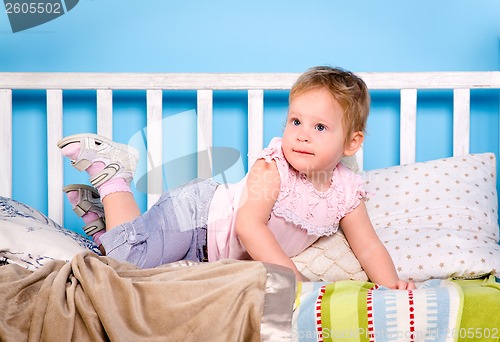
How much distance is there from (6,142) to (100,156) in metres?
0.40

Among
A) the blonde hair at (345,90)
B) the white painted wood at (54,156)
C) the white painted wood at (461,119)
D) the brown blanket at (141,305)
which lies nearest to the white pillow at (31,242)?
the brown blanket at (141,305)

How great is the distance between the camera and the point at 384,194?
169cm

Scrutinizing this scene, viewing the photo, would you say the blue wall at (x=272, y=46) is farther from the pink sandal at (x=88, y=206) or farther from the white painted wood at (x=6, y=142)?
the pink sandal at (x=88, y=206)

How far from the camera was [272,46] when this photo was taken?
2.01 metres

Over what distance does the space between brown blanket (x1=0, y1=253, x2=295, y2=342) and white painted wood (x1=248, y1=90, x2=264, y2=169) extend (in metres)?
0.78

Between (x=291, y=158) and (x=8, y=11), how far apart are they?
1001 mm

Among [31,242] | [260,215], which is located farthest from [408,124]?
[31,242]

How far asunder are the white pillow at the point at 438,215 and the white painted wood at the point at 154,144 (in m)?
0.54

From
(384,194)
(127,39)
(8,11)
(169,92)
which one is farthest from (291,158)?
(8,11)

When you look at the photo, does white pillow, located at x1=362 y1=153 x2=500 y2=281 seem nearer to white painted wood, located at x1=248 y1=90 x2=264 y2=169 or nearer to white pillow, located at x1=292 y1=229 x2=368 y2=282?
white pillow, located at x1=292 y1=229 x2=368 y2=282

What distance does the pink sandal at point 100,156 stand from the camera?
64.7 inches

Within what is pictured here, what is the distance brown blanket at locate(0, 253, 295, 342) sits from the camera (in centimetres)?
106

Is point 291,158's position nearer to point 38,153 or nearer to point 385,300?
point 385,300

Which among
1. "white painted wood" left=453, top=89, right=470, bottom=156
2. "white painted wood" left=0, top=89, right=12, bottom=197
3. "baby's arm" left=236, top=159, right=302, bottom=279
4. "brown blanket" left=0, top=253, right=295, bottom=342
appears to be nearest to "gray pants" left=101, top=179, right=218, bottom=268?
"baby's arm" left=236, top=159, right=302, bottom=279
